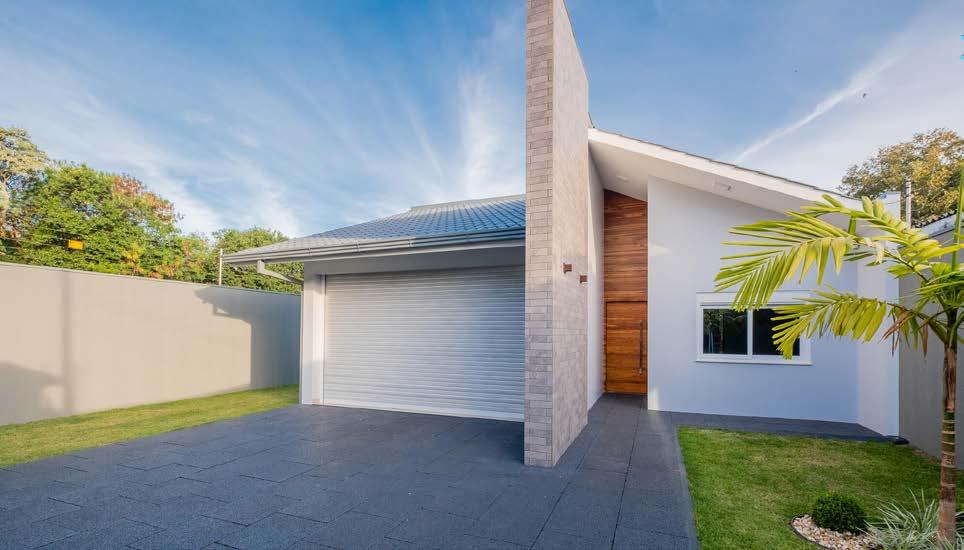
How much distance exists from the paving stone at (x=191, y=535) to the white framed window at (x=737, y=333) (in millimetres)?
7622

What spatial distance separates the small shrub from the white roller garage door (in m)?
4.55

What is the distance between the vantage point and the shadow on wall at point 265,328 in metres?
11.1

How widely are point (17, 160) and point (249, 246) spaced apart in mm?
11614

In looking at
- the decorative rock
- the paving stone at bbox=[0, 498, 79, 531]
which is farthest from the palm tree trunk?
the paving stone at bbox=[0, 498, 79, 531]

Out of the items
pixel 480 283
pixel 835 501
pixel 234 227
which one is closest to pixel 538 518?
pixel 835 501

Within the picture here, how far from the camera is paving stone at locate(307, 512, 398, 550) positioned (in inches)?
127

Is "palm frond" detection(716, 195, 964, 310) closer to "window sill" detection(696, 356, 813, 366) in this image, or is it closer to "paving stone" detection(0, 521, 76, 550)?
"paving stone" detection(0, 521, 76, 550)

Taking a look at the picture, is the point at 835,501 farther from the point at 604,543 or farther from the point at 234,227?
the point at 234,227

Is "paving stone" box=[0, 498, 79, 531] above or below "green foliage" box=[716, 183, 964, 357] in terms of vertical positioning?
below

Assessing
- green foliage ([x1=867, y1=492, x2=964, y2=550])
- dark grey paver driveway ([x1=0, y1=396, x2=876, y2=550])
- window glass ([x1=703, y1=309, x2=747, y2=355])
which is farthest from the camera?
window glass ([x1=703, y1=309, x2=747, y2=355])

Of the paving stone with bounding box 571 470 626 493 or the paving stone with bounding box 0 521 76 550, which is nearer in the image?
the paving stone with bounding box 0 521 76 550

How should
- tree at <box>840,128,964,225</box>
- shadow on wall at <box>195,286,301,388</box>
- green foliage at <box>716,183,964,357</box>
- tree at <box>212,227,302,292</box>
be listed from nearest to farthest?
green foliage at <box>716,183,964,357</box> < shadow on wall at <box>195,286,301,388</box> < tree at <box>840,128,964,225</box> < tree at <box>212,227,302,292</box>

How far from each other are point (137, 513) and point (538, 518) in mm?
3454

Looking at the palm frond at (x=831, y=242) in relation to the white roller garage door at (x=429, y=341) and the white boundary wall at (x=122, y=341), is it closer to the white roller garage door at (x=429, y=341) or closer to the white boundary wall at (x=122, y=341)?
the white roller garage door at (x=429, y=341)
